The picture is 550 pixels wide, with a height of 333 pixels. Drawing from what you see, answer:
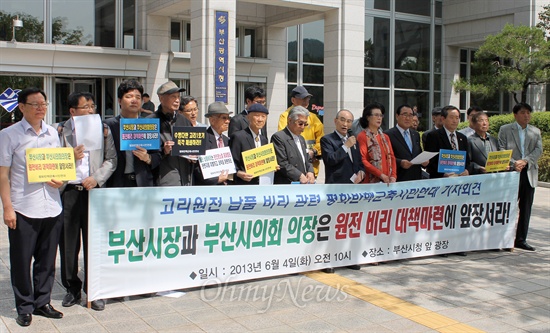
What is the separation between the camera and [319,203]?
652 centimetres

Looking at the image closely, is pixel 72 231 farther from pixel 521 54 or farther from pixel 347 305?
pixel 521 54

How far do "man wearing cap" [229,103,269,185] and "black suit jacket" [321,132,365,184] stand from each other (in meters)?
0.92

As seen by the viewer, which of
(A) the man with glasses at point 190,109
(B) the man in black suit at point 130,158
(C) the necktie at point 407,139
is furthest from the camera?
(C) the necktie at point 407,139

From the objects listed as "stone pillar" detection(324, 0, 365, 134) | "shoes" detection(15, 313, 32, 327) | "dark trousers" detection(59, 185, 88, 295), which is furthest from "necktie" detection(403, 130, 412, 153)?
"stone pillar" detection(324, 0, 365, 134)

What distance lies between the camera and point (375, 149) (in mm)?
7152

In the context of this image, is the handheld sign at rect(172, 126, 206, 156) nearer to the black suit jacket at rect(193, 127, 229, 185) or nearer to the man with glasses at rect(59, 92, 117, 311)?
the black suit jacket at rect(193, 127, 229, 185)

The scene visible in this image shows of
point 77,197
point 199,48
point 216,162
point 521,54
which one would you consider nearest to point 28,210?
point 77,197

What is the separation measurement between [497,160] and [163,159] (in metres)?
4.67

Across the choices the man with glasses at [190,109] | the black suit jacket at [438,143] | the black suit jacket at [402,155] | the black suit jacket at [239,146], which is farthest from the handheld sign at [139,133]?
the black suit jacket at [438,143]

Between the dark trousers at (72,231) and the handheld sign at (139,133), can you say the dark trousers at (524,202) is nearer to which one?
the handheld sign at (139,133)

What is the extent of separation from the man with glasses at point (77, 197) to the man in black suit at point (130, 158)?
120mm

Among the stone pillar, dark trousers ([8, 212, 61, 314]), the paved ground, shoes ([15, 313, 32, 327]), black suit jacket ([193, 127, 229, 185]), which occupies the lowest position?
the paved ground

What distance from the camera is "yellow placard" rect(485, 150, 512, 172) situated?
784 cm

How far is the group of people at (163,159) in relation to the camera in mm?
4914
